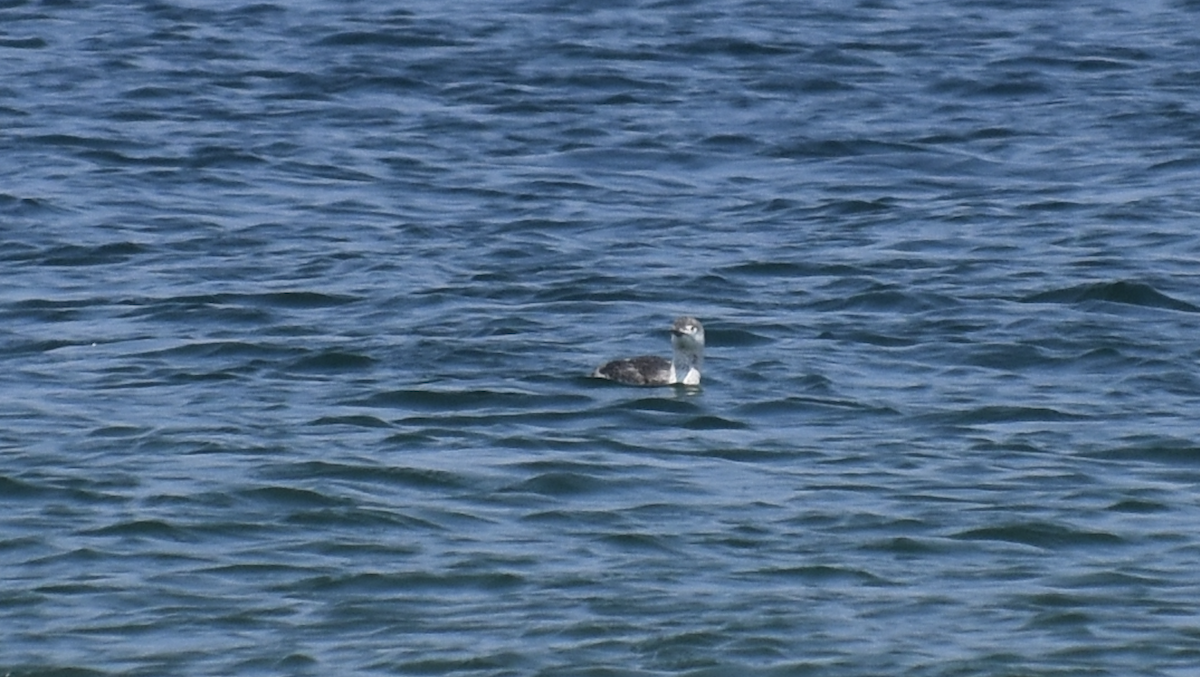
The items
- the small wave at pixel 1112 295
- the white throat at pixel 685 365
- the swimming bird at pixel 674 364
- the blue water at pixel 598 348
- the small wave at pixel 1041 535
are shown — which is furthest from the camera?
the small wave at pixel 1112 295

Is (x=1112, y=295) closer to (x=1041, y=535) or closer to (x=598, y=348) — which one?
(x=598, y=348)

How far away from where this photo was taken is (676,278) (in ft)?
63.0

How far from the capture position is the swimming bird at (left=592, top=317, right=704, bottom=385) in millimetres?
15766

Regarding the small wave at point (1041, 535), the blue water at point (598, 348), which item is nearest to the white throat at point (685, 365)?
the blue water at point (598, 348)

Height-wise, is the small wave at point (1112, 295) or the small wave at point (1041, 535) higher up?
the small wave at point (1041, 535)

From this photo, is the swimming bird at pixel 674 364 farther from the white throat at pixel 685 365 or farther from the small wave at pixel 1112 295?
the small wave at pixel 1112 295

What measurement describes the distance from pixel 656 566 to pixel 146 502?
2.78m

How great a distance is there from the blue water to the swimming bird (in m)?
0.11

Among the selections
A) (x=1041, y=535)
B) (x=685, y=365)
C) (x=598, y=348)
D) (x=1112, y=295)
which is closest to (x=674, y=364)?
(x=685, y=365)

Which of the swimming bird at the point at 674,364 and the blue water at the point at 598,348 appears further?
the swimming bird at the point at 674,364

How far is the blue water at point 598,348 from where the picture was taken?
464 inches

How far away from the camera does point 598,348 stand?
17375mm

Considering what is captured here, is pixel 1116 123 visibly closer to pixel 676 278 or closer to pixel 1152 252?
pixel 1152 252

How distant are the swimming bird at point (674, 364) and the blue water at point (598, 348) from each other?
4.4 inches
